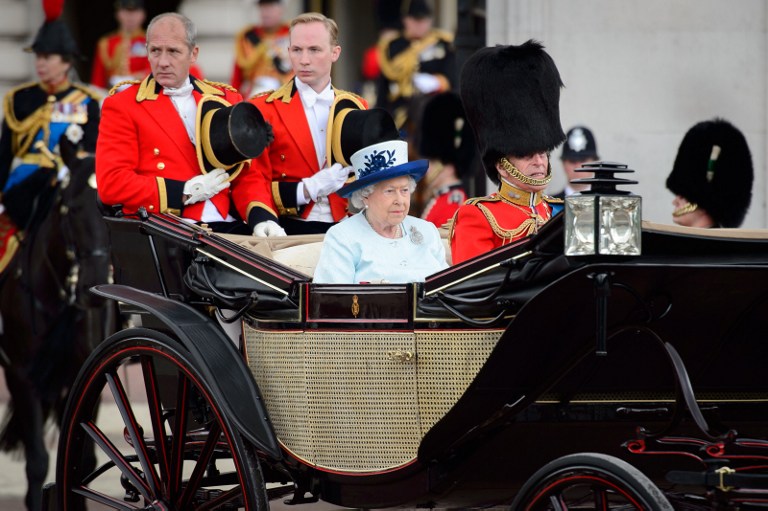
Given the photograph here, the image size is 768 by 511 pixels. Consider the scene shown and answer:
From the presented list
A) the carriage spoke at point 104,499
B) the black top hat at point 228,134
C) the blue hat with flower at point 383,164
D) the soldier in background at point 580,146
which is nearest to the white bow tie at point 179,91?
the black top hat at point 228,134

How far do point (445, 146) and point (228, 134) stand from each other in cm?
413

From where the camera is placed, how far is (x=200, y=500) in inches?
188

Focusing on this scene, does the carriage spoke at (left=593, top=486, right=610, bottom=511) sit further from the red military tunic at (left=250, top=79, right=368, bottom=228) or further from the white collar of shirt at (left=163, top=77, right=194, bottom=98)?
the white collar of shirt at (left=163, top=77, right=194, bottom=98)

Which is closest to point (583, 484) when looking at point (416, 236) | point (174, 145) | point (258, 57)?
point (416, 236)

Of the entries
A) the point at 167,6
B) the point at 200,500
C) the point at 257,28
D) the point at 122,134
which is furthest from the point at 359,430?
the point at 167,6

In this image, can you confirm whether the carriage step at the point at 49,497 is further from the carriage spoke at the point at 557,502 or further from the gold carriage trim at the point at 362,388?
the carriage spoke at the point at 557,502

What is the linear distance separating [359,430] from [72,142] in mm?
3825

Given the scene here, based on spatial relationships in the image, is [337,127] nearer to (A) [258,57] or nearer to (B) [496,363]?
(B) [496,363]

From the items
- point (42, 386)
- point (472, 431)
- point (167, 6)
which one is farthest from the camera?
point (167, 6)

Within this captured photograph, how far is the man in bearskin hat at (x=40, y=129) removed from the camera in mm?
7914

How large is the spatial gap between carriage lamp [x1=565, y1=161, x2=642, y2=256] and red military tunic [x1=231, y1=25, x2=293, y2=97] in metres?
10.9

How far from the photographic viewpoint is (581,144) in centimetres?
816

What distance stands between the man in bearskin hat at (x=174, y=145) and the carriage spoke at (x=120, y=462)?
2.65 feet

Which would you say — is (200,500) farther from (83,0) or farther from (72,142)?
(83,0)
